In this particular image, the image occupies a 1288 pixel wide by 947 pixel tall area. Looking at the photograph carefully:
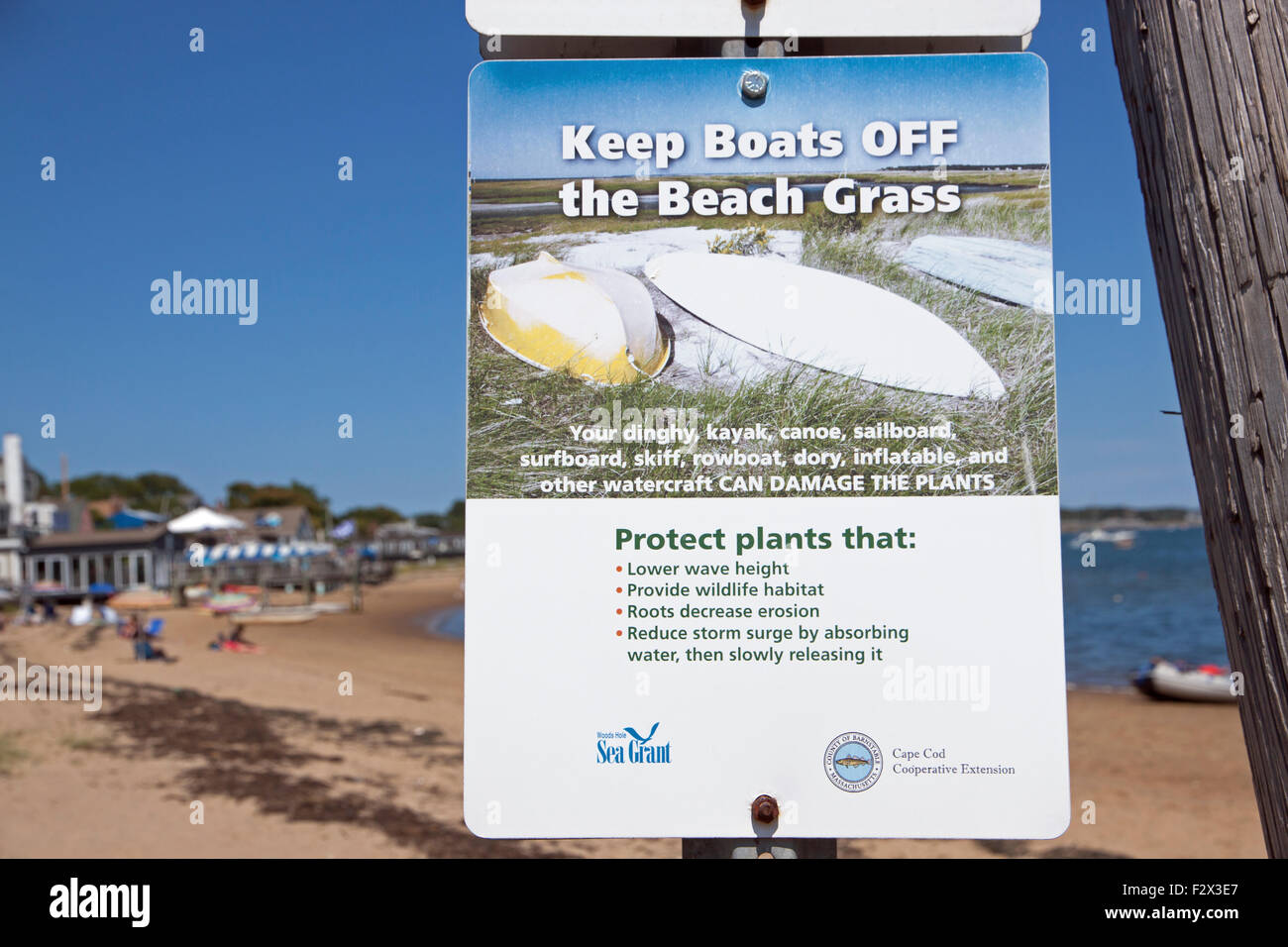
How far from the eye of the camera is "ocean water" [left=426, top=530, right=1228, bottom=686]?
98.8 feet

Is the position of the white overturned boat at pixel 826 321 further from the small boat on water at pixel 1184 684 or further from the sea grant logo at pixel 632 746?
the small boat on water at pixel 1184 684

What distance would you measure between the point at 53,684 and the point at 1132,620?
152 feet

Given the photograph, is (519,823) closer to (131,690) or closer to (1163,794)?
(1163,794)

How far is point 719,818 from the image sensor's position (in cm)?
187

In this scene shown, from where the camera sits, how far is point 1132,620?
141 ft

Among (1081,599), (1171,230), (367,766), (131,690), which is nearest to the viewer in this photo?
(1171,230)

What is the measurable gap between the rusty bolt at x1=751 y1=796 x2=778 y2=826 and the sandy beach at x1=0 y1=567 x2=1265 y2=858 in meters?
6.13

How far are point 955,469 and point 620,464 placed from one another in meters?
0.78

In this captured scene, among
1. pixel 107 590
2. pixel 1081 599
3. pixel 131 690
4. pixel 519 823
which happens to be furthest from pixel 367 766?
pixel 1081 599

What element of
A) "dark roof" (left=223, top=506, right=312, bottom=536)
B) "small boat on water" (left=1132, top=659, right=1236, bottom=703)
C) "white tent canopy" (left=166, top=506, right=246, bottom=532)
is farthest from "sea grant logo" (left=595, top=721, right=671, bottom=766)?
"dark roof" (left=223, top=506, right=312, bottom=536)

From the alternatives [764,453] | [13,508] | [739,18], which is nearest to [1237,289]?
[764,453]

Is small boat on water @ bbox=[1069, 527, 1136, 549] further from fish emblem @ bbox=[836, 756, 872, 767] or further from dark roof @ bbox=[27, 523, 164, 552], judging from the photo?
fish emblem @ bbox=[836, 756, 872, 767]

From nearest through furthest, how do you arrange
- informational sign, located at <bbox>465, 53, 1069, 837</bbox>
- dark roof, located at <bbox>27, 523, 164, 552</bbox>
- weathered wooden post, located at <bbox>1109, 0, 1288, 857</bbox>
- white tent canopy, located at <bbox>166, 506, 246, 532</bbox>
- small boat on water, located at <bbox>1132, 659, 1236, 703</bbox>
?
weathered wooden post, located at <bbox>1109, 0, 1288, 857</bbox>
informational sign, located at <bbox>465, 53, 1069, 837</bbox>
small boat on water, located at <bbox>1132, 659, 1236, 703</bbox>
white tent canopy, located at <bbox>166, 506, 246, 532</bbox>
dark roof, located at <bbox>27, 523, 164, 552</bbox>

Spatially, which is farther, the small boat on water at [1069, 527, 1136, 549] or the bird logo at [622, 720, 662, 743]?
the small boat on water at [1069, 527, 1136, 549]
